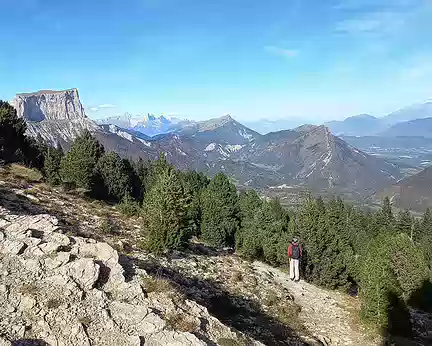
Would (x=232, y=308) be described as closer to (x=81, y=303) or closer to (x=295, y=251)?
(x=295, y=251)

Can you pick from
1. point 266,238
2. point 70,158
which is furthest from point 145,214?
point 70,158

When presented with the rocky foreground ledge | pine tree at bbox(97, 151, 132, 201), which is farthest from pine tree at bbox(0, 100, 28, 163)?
the rocky foreground ledge

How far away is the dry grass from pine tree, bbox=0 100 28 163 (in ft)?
193

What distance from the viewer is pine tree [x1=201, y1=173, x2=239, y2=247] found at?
228 ft

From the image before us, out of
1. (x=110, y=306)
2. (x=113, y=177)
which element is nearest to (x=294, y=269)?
(x=110, y=306)

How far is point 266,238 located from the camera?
5378 cm

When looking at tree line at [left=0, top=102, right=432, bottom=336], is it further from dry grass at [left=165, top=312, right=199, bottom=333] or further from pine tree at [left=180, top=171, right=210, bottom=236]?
dry grass at [left=165, top=312, right=199, bottom=333]

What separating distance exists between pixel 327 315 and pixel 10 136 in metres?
62.0

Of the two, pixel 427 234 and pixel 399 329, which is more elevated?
pixel 399 329

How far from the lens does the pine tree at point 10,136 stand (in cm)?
6431

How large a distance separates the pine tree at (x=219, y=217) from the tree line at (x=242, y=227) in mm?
181

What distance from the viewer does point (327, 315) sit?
2692 centimetres

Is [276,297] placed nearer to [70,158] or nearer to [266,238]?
[266,238]

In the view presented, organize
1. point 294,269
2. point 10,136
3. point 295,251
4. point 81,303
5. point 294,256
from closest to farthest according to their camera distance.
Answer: point 81,303
point 295,251
point 294,256
point 294,269
point 10,136
